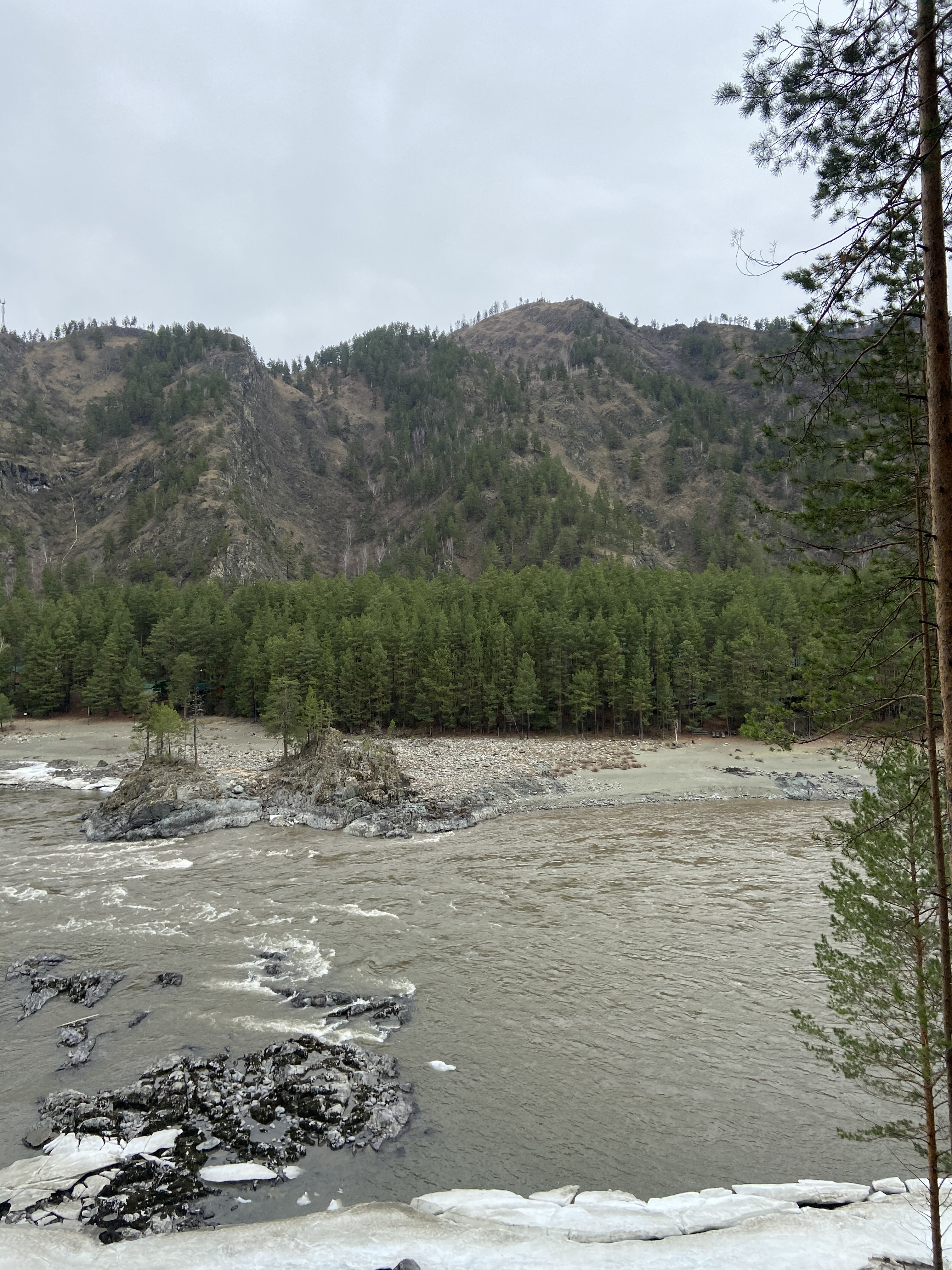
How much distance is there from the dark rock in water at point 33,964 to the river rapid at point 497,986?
0.50m

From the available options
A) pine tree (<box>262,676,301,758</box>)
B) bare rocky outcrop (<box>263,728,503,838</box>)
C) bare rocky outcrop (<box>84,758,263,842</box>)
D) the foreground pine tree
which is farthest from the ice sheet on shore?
pine tree (<box>262,676,301,758</box>)

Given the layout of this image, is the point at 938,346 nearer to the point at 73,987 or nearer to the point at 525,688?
the point at 73,987

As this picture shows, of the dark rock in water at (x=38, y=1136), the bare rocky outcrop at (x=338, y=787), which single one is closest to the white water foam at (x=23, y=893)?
the bare rocky outcrop at (x=338, y=787)

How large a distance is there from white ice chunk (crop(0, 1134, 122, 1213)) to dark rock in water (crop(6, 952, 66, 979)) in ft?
27.1

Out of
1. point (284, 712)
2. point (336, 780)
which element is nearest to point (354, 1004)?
point (336, 780)

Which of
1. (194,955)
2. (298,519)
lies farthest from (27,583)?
(194,955)

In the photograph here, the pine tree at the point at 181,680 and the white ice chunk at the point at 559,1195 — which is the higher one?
the pine tree at the point at 181,680

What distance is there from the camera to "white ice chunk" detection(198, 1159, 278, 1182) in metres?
11.0

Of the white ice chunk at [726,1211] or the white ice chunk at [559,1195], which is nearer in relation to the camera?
the white ice chunk at [726,1211]

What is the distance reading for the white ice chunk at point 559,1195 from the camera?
10398 millimetres

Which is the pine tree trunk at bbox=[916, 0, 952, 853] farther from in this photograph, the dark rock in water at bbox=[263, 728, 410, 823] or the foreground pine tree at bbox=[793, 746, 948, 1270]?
the dark rock in water at bbox=[263, 728, 410, 823]

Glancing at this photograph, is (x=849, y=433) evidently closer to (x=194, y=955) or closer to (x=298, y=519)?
(x=194, y=955)

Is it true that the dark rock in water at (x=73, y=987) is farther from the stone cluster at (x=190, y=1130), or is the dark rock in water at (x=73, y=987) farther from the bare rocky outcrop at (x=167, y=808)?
the bare rocky outcrop at (x=167, y=808)

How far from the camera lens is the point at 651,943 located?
19953 millimetres
